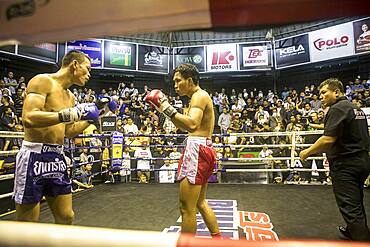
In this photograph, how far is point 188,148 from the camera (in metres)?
1.91

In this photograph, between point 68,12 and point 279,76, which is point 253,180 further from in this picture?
point 279,76

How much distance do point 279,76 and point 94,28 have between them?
1119 centimetres

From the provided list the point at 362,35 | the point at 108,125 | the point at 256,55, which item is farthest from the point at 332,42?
the point at 108,125

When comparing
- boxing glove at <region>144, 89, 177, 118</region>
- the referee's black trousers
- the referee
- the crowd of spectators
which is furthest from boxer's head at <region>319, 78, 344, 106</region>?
the crowd of spectators

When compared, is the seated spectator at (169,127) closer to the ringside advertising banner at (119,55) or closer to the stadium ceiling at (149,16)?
the ringside advertising banner at (119,55)

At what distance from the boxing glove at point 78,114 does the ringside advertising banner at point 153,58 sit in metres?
10.3

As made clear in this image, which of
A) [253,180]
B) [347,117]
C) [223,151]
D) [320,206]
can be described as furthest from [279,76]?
[347,117]

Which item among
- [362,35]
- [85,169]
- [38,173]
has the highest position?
[362,35]

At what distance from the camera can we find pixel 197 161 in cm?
187

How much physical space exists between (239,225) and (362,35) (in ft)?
28.8

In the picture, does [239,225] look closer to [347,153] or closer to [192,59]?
[347,153]

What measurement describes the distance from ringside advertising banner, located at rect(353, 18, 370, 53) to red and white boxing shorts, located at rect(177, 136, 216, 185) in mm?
8993

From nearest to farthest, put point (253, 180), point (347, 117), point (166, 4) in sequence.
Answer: point (166, 4), point (347, 117), point (253, 180)

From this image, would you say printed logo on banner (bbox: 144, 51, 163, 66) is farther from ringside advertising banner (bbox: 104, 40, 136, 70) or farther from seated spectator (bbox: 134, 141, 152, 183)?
seated spectator (bbox: 134, 141, 152, 183)
